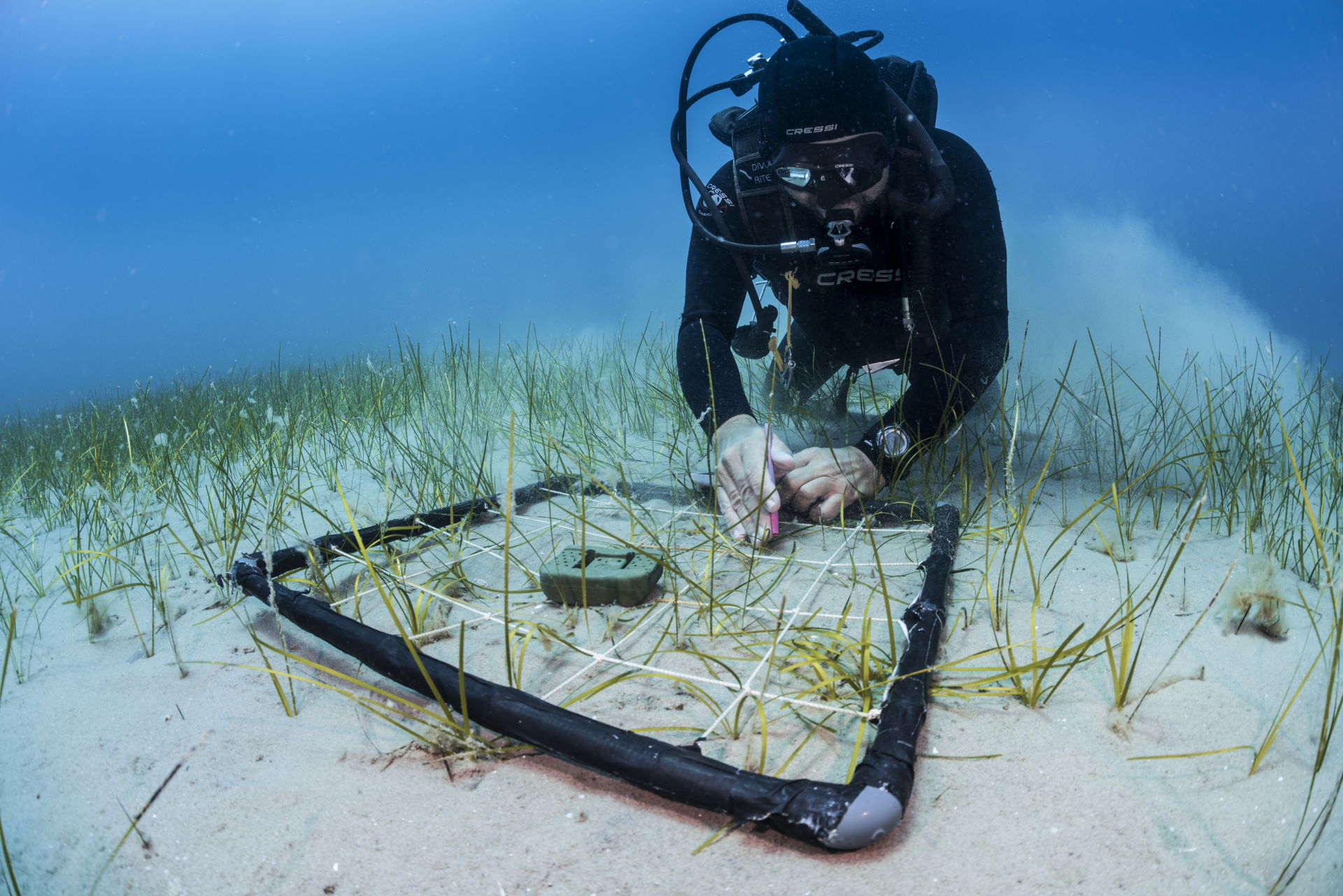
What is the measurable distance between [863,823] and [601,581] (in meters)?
1.06

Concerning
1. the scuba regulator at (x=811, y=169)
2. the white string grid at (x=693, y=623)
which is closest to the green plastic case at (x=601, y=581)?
the white string grid at (x=693, y=623)

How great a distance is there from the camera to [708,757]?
1090mm

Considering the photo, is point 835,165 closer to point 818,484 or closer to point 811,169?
point 811,169

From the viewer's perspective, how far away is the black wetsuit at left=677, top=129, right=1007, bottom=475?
3023 millimetres

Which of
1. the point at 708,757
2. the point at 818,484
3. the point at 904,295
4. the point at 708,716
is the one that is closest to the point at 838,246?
the point at 904,295

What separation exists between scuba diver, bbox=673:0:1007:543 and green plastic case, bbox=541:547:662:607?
1.69ft

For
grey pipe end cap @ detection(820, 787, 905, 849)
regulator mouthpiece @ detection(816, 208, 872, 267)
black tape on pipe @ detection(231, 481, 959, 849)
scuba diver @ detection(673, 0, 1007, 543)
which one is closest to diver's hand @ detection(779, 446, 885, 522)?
scuba diver @ detection(673, 0, 1007, 543)

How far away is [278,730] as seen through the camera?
1.37 metres

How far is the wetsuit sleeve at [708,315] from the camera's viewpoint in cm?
335

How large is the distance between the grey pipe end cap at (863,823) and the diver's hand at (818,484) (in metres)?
1.56

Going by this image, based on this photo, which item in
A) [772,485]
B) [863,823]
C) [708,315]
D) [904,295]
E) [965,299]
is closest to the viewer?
[863,823]

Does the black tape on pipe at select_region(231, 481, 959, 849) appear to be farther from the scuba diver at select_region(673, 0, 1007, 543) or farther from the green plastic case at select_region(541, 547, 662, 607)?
the scuba diver at select_region(673, 0, 1007, 543)

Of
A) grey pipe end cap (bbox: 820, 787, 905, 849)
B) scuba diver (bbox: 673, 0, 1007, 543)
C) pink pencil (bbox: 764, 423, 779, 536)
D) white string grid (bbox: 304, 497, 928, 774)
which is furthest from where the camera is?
scuba diver (bbox: 673, 0, 1007, 543)

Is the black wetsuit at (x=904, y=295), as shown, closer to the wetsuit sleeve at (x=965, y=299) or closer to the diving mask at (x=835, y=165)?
the wetsuit sleeve at (x=965, y=299)
